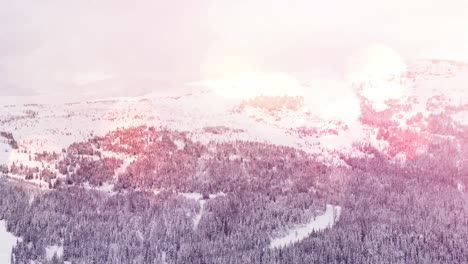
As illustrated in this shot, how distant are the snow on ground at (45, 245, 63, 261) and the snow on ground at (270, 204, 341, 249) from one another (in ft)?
42.2

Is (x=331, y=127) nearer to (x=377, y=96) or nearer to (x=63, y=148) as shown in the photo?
(x=377, y=96)

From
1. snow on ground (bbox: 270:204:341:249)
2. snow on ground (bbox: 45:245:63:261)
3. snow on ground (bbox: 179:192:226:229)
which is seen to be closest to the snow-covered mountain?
snow on ground (bbox: 179:192:226:229)

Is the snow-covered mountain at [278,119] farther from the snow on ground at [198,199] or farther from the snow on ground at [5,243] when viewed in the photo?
the snow on ground at [5,243]

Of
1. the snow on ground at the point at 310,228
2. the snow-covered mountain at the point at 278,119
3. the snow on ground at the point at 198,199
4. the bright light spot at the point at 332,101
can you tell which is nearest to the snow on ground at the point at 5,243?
the snow on ground at the point at 198,199

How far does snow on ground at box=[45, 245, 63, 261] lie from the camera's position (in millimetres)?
27281

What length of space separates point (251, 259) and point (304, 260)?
127 inches

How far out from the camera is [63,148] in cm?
4722

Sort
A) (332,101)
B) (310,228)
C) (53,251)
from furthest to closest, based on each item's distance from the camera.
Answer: (332,101) → (310,228) → (53,251)

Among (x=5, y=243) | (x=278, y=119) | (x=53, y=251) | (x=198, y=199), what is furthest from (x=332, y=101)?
(x=5, y=243)

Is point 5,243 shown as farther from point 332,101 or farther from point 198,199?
point 332,101

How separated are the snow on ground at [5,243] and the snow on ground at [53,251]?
176 cm

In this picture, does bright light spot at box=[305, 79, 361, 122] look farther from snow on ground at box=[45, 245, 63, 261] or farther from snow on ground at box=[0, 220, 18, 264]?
snow on ground at box=[0, 220, 18, 264]

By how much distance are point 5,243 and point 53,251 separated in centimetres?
258

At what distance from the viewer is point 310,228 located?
3781cm
